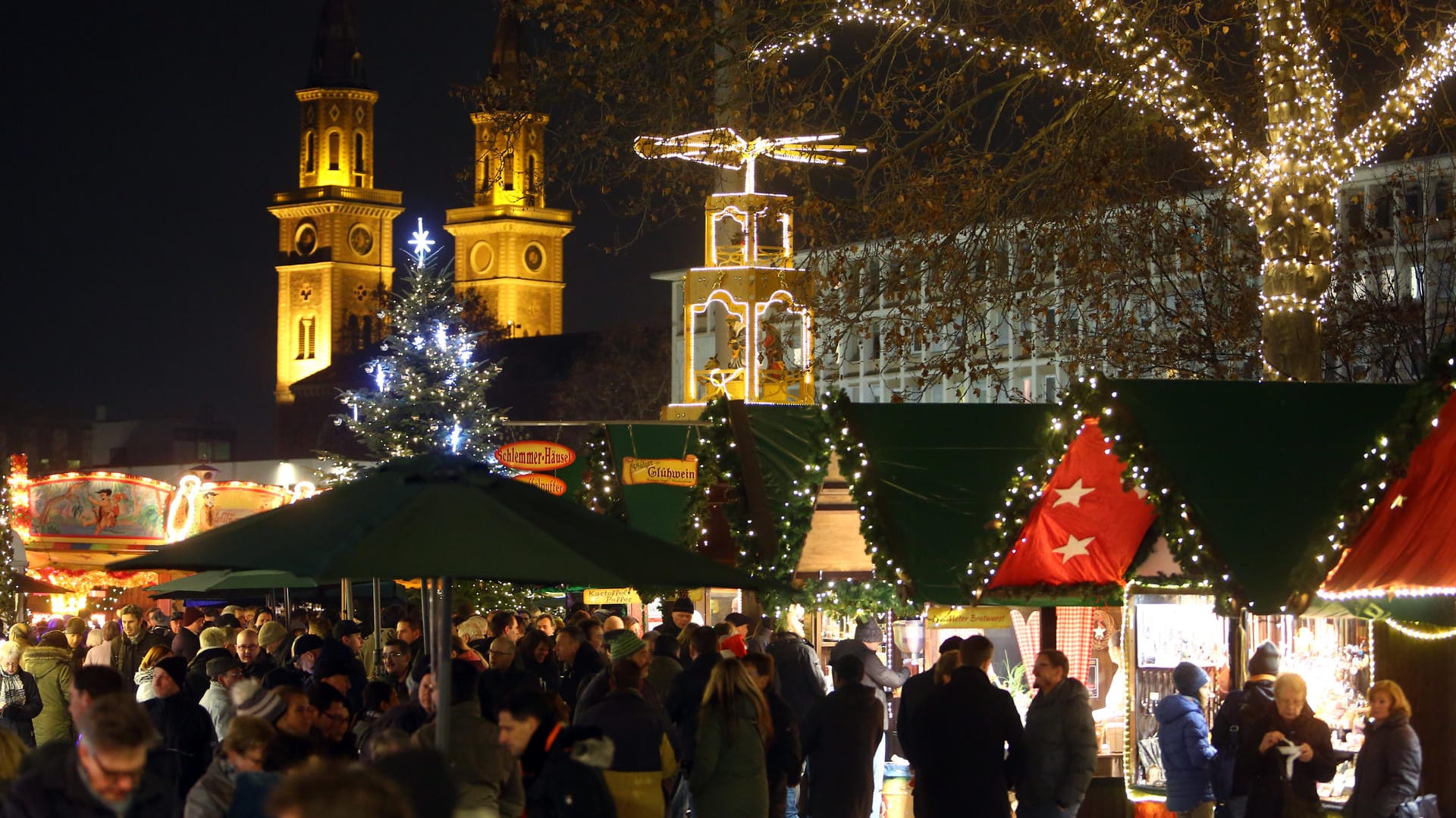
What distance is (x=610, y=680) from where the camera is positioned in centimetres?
1073

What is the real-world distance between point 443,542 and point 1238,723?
231 inches

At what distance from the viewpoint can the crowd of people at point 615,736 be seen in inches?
256

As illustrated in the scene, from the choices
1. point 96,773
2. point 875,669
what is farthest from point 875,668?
point 96,773

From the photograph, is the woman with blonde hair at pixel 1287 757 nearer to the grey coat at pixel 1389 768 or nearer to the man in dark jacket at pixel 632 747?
the grey coat at pixel 1389 768

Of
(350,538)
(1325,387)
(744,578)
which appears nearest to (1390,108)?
(1325,387)

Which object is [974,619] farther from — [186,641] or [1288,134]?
[186,641]

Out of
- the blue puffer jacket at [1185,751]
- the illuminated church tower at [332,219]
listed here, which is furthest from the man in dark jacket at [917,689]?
the illuminated church tower at [332,219]

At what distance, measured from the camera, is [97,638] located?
62.1 feet

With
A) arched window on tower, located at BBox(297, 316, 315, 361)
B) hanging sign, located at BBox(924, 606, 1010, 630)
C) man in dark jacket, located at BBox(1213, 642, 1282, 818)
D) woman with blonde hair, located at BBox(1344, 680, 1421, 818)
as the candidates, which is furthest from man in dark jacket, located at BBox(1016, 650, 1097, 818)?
arched window on tower, located at BBox(297, 316, 315, 361)

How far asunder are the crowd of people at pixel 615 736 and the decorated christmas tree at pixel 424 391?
74.3 ft

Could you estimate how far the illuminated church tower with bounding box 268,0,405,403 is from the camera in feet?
514

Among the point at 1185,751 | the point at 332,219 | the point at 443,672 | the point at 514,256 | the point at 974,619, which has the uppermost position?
the point at 332,219

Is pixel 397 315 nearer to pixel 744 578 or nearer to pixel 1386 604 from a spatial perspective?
pixel 1386 604

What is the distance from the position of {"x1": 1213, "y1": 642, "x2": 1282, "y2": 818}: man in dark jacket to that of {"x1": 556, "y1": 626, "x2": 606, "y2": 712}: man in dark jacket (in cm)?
434
